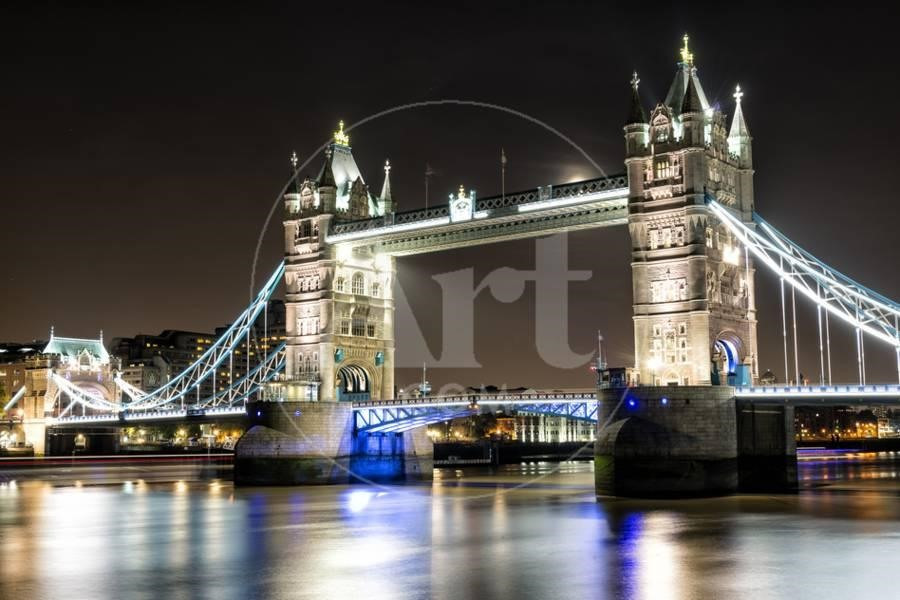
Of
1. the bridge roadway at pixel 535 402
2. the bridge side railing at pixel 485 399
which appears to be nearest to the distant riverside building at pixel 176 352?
the bridge roadway at pixel 535 402

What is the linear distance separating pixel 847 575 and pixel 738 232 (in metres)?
25.7

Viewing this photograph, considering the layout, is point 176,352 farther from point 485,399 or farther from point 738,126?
point 738,126

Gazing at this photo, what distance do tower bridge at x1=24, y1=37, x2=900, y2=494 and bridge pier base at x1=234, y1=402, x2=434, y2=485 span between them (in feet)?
0.27

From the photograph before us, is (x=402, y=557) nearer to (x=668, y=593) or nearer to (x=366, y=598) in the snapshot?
(x=366, y=598)

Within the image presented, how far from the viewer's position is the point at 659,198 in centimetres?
4862

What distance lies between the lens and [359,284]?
6488 cm

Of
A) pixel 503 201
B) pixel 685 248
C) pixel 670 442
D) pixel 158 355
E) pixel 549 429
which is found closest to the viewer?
pixel 670 442

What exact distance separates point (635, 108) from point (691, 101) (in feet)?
9.32

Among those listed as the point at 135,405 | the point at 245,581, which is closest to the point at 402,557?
the point at 245,581

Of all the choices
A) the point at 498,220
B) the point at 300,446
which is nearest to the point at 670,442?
the point at 498,220

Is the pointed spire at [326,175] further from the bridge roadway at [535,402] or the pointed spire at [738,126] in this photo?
the pointed spire at [738,126]

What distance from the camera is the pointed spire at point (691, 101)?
4803 centimetres

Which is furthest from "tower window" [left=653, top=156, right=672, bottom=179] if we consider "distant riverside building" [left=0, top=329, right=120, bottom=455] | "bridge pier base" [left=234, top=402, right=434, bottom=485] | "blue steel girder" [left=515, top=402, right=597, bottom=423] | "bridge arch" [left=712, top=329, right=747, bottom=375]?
"distant riverside building" [left=0, top=329, right=120, bottom=455]

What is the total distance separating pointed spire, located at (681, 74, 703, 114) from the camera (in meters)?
48.0
